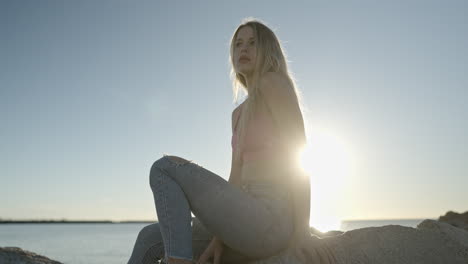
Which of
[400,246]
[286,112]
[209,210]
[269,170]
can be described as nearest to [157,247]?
[209,210]

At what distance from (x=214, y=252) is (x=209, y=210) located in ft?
1.76

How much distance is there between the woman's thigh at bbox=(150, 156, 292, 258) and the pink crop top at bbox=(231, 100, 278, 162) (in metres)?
0.49

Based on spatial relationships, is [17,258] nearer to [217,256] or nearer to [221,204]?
[217,256]

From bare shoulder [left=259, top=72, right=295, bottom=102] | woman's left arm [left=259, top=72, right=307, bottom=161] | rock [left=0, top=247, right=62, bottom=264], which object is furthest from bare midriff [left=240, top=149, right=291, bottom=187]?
rock [left=0, top=247, right=62, bottom=264]

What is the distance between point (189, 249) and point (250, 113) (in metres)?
1.23

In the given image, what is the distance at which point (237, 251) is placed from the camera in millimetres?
3303

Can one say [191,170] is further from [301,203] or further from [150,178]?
[301,203]

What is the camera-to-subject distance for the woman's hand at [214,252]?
3254 mm

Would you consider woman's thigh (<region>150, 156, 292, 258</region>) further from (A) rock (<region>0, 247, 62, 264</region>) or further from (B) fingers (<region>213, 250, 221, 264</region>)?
(A) rock (<region>0, 247, 62, 264</region>)

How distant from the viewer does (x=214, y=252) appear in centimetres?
329

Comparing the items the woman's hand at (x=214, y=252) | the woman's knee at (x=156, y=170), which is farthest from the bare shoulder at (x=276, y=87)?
the woman's hand at (x=214, y=252)

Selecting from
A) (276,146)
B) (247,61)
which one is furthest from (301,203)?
(247,61)

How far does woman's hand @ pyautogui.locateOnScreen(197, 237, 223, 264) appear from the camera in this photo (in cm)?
325

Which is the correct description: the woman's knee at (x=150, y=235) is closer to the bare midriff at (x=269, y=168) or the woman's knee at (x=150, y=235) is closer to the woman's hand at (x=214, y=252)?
the woman's hand at (x=214, y=252)
